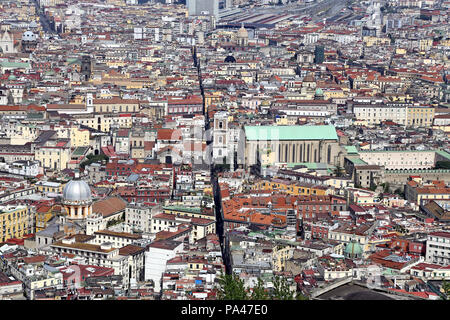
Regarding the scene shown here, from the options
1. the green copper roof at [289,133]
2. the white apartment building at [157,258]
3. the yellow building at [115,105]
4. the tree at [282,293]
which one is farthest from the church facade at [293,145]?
the tree at [282,293]

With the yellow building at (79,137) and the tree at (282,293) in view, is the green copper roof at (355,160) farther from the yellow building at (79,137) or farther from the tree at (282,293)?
the tree at (282,293)

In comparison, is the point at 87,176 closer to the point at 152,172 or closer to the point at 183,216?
the point at 152,172

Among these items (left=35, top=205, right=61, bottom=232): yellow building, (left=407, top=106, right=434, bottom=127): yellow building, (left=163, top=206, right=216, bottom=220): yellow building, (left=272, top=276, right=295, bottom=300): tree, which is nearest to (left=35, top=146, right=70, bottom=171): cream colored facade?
(left=35, top=205, right=61, bottom=232): yellow building

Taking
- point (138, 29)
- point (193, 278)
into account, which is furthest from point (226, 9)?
point (193, 278)

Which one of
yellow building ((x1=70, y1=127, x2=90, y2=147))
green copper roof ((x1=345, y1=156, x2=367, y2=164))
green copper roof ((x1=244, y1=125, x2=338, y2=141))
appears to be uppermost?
green copper roof ((x1=244, y1=125, x2=338, y2=141))

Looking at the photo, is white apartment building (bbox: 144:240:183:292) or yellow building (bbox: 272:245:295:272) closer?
white apartment building (bbox: 144:240:183:292)

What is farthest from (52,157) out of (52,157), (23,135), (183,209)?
(183,209)

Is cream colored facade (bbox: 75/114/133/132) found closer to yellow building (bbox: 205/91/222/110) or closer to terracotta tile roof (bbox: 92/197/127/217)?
yellow building (bbox: 205/91/222/110)
